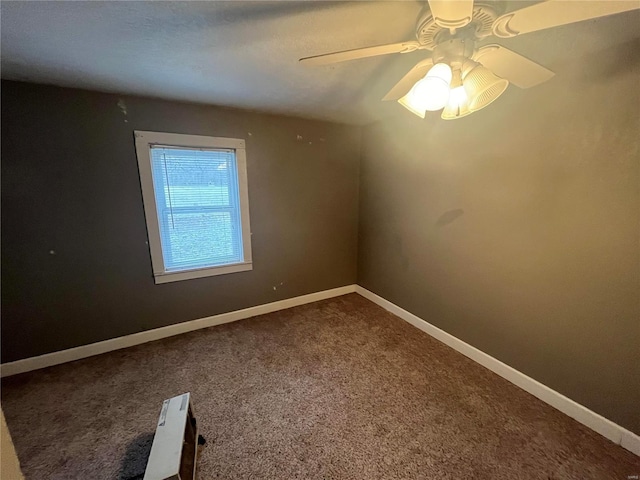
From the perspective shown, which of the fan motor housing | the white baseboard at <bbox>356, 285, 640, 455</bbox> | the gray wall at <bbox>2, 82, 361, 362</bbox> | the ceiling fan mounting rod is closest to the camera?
the fan motor housing

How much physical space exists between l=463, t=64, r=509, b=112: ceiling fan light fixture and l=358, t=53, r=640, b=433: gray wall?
2.34 ft

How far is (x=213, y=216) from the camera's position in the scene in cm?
265

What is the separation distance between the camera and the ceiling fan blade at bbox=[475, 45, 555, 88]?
1.09 m

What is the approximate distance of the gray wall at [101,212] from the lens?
1.96 m

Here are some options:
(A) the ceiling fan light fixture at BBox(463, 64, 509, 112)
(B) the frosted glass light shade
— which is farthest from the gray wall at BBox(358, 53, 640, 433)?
(B) the frosted glass light shade

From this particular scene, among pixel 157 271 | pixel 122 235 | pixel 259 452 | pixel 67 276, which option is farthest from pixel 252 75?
pixel 259 452

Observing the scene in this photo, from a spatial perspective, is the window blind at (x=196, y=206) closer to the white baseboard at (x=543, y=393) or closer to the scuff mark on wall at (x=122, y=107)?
the scuff mark on wall at (x=122, y=107)

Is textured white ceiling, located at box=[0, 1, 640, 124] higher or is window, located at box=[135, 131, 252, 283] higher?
textured white ceiling, located at box=[0, 1, 640, 124]

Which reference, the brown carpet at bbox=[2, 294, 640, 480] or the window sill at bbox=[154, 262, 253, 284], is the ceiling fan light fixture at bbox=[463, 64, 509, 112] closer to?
the brown carpet at bbox=[2, 294, 640, 480]

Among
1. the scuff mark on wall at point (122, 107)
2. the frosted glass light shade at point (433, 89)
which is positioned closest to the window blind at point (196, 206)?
the scuff mark on wall at point (122, 107)

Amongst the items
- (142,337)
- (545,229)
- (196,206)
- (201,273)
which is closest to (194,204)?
(196,206)

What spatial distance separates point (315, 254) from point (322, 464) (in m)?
2.10

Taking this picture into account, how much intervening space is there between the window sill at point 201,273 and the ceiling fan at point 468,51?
211cm

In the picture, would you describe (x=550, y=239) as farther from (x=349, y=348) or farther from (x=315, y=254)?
(x=315, y=254)
